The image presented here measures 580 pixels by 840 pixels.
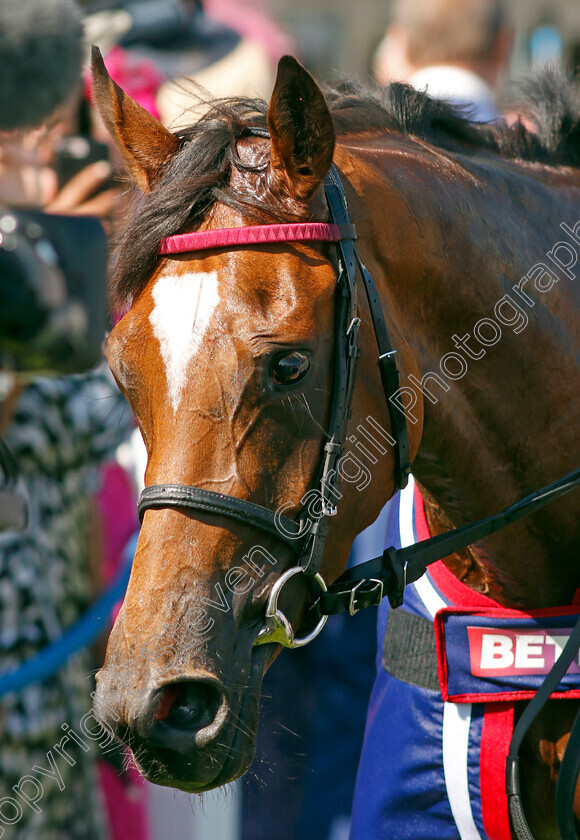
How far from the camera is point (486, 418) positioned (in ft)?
6.18

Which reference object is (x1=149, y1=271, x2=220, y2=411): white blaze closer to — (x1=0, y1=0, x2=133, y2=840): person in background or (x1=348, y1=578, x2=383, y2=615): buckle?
(x1=348, y1=578, x2=383, y2=615): buckle

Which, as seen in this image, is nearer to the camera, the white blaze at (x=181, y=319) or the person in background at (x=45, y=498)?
the white blaze at (x=181, y=319)

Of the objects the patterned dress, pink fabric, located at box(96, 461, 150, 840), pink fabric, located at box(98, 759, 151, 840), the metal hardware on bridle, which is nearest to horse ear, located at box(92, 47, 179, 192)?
the metal hardware on bridle

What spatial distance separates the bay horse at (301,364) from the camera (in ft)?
4.62

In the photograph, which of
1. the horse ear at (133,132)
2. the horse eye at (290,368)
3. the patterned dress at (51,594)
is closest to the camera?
the horse eye at (290,368)

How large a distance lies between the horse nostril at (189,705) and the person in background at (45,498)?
53.2 inches

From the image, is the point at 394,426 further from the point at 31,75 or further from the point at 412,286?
the point at 31,75

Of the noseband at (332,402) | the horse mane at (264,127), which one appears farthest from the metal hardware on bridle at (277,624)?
the horse mane at (264,127)

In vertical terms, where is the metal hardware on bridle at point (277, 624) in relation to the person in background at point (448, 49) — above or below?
below

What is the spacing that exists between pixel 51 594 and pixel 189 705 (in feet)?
5.35

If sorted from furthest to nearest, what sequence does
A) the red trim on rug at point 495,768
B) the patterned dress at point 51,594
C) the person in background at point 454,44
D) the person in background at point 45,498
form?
the person in background at point 454,44 < the patterned dress at point 51,594 < the person in background at point 45,498 < the red trim on rug at point 495,768

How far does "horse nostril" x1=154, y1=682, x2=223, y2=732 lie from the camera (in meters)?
1.38

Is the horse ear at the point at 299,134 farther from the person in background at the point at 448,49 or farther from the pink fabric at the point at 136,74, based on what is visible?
the pink fabric at the point at 136,74

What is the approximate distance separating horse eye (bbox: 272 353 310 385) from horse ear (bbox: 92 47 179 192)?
17.7 inches
